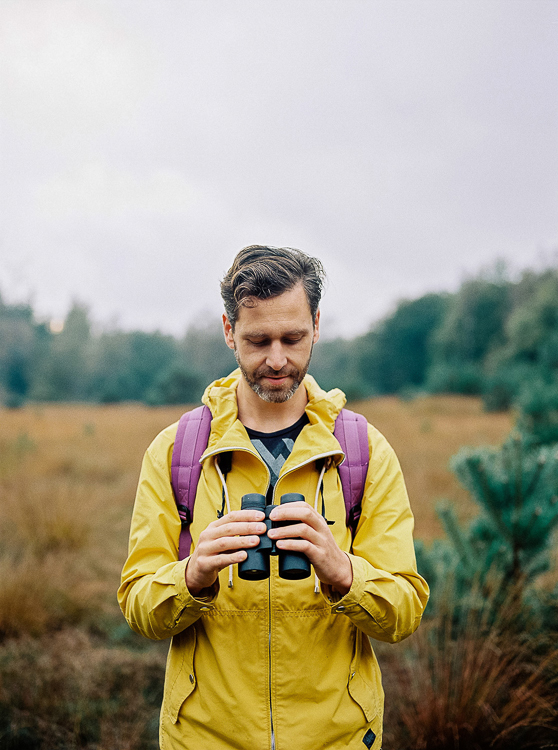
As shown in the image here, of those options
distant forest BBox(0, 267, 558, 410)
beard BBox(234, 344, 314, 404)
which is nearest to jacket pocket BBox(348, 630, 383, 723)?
beard BBox(234, 344, 314, 404)

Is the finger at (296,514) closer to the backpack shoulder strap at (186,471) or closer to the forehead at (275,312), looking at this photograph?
the backpack shoulder strap at (186,471)

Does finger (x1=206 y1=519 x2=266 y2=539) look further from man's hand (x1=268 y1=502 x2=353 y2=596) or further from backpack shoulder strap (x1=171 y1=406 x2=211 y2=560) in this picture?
backpack shoulder strap (x1=171 y1=406 x2=211 y2=560)

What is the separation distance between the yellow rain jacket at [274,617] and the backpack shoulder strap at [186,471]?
0.03 m

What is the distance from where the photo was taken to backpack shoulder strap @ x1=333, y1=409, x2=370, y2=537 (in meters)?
1.67

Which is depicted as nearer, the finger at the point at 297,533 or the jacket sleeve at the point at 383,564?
the finger at the point at 297,533

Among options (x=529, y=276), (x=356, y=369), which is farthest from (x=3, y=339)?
(x=529, y=276)

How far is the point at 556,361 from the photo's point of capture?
20938mm

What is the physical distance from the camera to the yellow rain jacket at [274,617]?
1525 mm

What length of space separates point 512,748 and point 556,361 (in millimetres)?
21291

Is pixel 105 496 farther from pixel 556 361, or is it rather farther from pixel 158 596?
pixel 556 361

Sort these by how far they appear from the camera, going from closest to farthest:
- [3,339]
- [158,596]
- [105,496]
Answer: [158,596] < [105,496] < [3,339]

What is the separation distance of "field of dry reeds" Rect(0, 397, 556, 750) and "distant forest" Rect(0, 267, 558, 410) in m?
13.5

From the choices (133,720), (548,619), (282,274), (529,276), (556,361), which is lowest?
(133,720)

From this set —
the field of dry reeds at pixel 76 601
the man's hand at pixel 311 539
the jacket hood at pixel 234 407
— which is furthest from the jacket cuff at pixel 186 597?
the field of dry reeds at pixel 76 601
